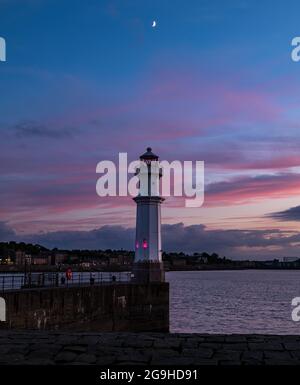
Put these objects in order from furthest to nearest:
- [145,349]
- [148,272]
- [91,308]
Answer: [148,272] → [91,308] → [145,349]

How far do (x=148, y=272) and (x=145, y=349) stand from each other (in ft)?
90.9

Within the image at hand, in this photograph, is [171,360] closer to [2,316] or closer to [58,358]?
[58,358]

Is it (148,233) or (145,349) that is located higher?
(148,233)

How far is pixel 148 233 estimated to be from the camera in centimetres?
3684

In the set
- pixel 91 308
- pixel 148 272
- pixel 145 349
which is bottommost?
pixel 91 308

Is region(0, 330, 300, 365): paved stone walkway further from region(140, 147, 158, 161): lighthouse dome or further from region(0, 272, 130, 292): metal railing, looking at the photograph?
region(140, 147, 158, 161): lighthouse dome

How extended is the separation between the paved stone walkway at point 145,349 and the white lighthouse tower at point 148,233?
25946 millimetres

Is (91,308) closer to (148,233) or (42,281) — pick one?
(42,281)

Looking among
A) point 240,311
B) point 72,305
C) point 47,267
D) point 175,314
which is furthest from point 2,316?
point 47,267

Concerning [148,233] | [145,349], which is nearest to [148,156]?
[148,233]

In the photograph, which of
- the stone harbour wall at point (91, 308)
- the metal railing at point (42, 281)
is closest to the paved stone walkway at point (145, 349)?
the stone harbour wall at point (91, 308)

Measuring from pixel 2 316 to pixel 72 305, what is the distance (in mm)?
7349

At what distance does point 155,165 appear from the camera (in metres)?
37.9

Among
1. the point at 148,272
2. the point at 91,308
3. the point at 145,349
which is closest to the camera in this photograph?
the point at 145,349
